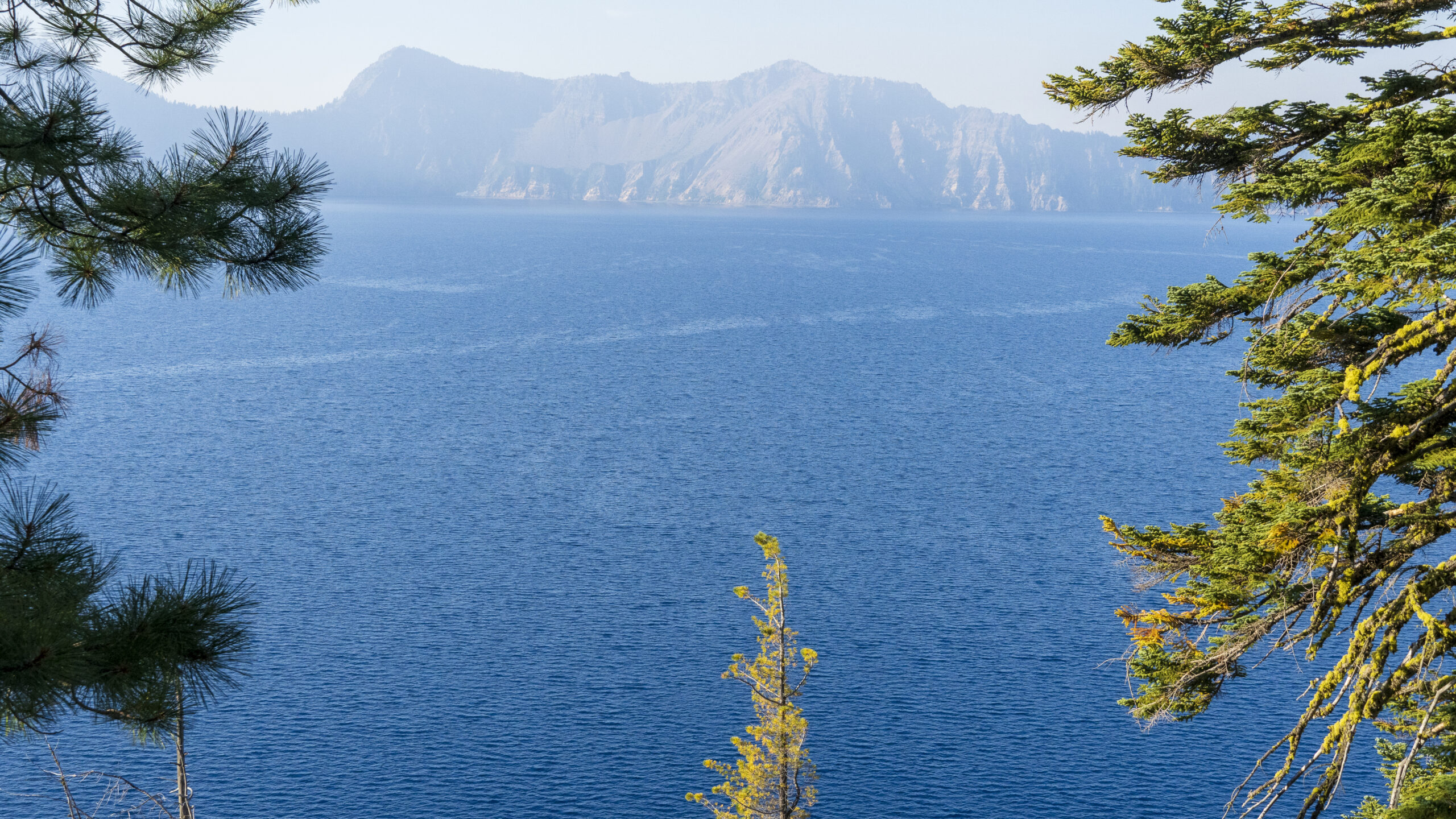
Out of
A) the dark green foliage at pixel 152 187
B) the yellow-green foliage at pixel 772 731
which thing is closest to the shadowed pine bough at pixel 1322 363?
the dark green foliage at pixel 152 187

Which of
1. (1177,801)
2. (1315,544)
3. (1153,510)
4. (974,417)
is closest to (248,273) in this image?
(1315,544)

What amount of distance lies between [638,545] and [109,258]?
185ft

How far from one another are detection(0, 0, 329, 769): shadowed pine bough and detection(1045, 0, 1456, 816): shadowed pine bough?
35.7 feet

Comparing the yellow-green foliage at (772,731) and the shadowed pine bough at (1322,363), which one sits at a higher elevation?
the shadowed pine bough at (1322,363)

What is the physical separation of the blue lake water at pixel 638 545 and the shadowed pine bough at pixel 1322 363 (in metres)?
1.47

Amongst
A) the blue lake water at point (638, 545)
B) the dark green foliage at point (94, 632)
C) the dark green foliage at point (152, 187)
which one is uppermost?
the dark green foliage at point (152, 187)

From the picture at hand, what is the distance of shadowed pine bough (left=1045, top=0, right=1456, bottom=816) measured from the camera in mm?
12102

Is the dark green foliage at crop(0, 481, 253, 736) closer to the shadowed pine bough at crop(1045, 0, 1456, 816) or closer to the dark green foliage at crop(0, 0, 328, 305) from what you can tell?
the dark green foliage at crop(0, 0, 328, 305)

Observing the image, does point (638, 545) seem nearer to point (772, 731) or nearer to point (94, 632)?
point (772, 731)

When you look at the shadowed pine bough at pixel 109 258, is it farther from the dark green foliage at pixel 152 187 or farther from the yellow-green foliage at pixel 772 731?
the yellow-green foliage at pixel 772 731

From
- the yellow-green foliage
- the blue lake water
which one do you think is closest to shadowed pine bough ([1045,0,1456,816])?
the blue lake water

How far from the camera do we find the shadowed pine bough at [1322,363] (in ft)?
39.7

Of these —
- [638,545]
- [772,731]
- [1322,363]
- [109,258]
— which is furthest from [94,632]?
[638,545]

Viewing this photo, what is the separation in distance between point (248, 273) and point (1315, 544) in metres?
13.0
